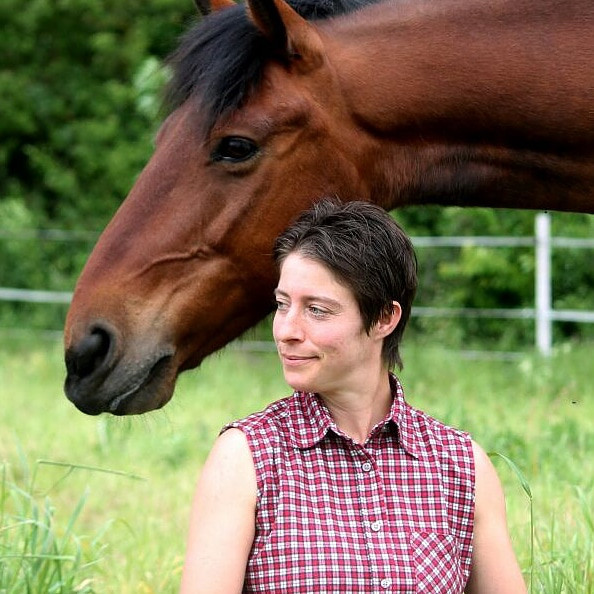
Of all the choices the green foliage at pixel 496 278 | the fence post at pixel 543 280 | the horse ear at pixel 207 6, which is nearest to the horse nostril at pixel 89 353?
the horse ear at pixel 207 6

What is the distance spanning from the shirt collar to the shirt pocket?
6.6 inches

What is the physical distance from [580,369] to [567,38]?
486 cm

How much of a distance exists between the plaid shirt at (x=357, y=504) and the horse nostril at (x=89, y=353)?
2.15 feet

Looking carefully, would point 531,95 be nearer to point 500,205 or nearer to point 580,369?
point 500,205

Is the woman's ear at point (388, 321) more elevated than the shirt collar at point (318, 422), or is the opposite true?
the woman's ear at point (388, 321)

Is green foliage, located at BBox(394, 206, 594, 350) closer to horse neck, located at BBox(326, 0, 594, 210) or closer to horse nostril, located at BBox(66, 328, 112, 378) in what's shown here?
horse neck, located at BBox(326, 0, 594, 210)

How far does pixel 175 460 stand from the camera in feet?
18.3

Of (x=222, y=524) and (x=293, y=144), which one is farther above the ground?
(x=293, y=144)

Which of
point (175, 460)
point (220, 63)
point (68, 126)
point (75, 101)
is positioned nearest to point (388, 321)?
point (220, 63)

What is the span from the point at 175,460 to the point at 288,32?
3.21m

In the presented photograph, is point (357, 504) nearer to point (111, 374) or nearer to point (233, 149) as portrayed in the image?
point (111, 374)

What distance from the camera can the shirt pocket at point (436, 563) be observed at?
204 cm

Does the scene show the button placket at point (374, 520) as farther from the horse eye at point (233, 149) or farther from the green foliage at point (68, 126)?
the green foliage at point (68, 126)

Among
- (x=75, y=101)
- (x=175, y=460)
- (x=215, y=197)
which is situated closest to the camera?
(x=215, y=197)
